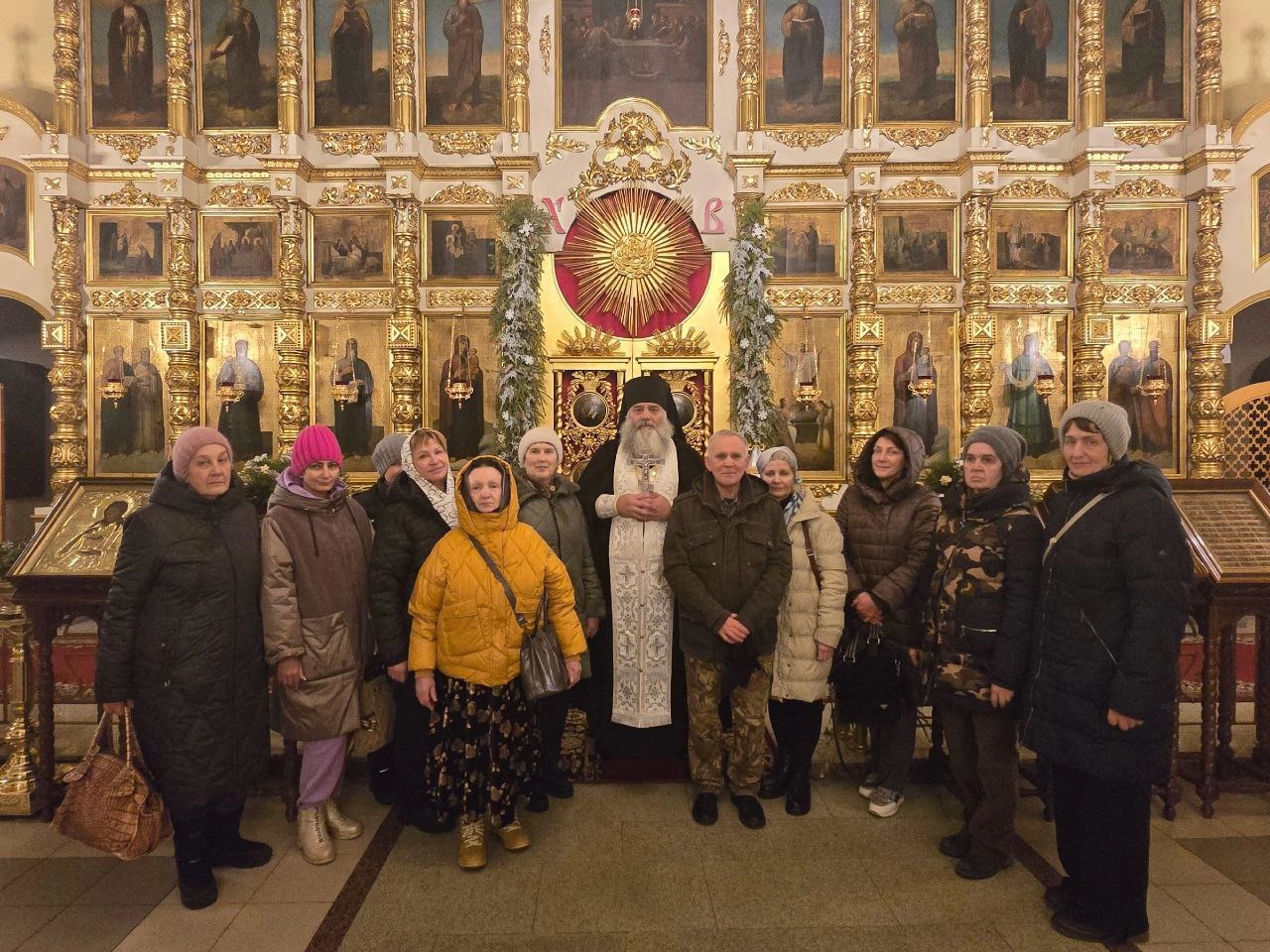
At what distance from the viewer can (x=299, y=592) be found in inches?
125

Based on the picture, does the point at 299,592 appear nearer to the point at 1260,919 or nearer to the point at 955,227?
the point at 1260,919

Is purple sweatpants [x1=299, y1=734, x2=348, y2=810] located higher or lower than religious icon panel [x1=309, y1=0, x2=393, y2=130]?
lower

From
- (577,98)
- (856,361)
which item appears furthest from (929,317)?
(577,98)

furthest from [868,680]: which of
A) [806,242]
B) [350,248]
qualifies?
[350,248]

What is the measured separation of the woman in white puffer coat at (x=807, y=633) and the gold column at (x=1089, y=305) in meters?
6.93

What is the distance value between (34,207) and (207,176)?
218cm

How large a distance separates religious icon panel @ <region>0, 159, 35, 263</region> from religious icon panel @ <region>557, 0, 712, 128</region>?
683 centimetres

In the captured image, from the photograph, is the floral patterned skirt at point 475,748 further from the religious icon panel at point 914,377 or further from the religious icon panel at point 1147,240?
the religious icon panel at point 1147,240

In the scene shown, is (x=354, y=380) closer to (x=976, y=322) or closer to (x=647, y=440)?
(x=647, y=440)

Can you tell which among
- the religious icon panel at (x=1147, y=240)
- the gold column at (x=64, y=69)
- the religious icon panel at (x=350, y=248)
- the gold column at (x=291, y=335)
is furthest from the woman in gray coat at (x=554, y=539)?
the gold column at (x=64, y=69)

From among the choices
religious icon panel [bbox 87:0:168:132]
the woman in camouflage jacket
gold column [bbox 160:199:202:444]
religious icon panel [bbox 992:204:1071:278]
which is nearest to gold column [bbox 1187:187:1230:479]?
religious icon panel [bbox 992:204:1071:278]

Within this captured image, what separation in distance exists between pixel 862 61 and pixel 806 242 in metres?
2.34

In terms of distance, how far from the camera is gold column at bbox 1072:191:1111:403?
873cm

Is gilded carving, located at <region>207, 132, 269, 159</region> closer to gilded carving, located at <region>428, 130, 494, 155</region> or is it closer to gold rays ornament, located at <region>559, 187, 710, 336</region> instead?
gilded carving, located at <region>428, 130, 494, 155</region>
